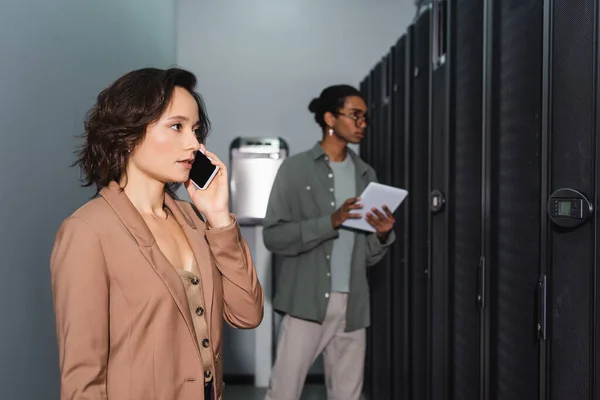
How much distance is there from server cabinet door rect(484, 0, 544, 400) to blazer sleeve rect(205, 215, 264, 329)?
682 mm

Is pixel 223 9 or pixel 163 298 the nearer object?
pixel 163 298

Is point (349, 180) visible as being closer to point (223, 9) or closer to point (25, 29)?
point (25, 29)

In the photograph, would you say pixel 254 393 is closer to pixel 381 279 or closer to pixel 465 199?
pixel 381 279

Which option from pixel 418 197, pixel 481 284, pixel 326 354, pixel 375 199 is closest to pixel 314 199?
pixel 375 199

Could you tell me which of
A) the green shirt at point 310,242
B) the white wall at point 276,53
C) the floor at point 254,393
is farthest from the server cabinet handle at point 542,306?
the white wall at point 276,53

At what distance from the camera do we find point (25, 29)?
1827mm

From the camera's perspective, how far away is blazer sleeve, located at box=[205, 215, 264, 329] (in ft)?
5.25

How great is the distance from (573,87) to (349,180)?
1845 millimetres

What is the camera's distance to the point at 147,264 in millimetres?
1448

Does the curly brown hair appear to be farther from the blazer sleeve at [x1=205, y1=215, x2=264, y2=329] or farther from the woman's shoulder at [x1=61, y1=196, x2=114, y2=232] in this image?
the blazer sleeve at [x1=205, y1=215, x2=264, y2=329]

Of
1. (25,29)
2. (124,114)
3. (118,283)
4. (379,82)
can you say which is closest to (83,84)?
(25,29)

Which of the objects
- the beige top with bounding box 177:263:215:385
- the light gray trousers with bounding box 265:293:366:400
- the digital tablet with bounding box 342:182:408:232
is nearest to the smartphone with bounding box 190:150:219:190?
the beige top with bounding box 177:263:215:385

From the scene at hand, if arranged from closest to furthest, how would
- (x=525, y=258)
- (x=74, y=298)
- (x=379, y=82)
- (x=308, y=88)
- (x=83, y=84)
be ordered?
(x=74, y=298)
(x=525, y=258)
(x=83, y=84)
(x=379, y=82)
(x=308, y=88)

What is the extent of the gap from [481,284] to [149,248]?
1103 mm
